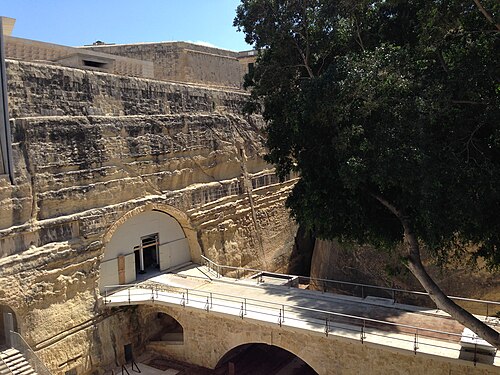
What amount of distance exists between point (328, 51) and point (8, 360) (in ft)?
40.6

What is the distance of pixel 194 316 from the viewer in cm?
1488

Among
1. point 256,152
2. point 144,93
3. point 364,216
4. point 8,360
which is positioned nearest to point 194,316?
point 8,360

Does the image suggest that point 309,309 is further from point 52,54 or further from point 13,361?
point 52,54

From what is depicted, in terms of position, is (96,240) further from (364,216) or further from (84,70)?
(364,216)

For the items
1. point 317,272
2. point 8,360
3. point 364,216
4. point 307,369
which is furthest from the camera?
point 317,272

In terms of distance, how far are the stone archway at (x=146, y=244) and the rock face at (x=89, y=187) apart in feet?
0.46

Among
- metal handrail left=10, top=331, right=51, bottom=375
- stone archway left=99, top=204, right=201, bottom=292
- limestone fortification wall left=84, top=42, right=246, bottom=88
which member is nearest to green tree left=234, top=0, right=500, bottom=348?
stone archway left=99, top=204, right=201, bottom=292

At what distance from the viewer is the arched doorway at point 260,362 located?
1577 centimetres

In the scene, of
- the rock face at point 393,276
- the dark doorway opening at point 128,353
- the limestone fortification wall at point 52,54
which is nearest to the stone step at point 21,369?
the dark doorway opening at point 128,353

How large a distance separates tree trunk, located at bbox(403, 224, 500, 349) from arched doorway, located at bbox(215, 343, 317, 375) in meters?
7.05

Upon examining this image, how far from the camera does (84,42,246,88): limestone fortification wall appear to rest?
2267cm

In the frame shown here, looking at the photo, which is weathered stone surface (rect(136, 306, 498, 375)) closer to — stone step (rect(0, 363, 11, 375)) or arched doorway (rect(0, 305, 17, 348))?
arched doorway (rect(0, 305, 17, 348))

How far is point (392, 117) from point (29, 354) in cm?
1165

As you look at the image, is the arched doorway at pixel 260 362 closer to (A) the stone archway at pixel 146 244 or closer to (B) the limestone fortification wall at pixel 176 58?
(A) the stone archway at pixel 146 244
